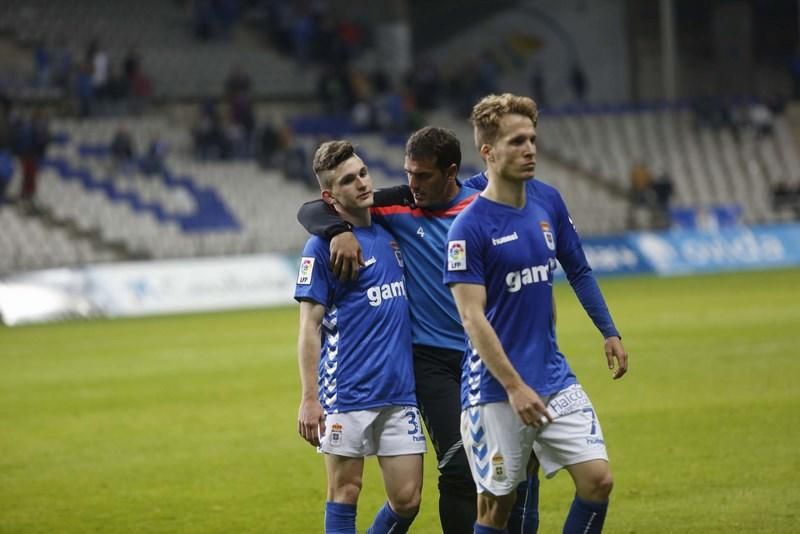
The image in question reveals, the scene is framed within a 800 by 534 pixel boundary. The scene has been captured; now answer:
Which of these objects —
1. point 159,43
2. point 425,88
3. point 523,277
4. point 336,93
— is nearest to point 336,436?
point 523,277

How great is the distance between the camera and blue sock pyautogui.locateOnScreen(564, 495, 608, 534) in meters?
5.80

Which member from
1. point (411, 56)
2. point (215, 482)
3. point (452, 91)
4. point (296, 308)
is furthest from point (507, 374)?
point (411, 56)

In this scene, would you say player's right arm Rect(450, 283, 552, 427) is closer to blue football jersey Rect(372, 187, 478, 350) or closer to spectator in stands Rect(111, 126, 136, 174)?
blue football jersey Rect(372, 187, 478, 350)

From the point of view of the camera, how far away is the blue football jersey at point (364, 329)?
259 inches

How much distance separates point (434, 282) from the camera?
684 cm

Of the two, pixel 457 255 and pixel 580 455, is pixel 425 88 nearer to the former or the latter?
pixel 457 255

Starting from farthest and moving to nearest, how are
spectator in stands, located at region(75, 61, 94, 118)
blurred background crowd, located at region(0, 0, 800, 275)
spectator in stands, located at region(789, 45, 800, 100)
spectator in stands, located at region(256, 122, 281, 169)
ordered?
spectator in stands, located at region(789, 45, 800, 100)
spectator in stands, located at region(256, 122, 281, 169)
spectator in stands, located at region(75, 61, 94, 118)
blurred background crowd, located at region(0, 0, 800, 275)

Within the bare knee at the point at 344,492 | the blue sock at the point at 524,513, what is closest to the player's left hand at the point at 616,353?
the blue sock at the point at 524,513

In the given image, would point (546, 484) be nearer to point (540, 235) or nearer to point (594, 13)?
point (540, 235)

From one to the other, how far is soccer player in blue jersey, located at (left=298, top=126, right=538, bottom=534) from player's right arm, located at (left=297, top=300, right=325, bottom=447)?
0.25m

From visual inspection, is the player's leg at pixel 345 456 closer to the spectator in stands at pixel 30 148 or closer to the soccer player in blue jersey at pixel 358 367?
the soccer player in blue jersey at pixel 358 367

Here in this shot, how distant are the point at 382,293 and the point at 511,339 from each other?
0.93m

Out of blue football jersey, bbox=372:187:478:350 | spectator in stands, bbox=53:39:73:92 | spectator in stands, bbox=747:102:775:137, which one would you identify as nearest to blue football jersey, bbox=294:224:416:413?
blue football jersey, bbox=372:187:478:350

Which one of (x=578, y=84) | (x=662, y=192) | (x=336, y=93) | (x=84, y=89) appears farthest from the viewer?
(x=578, y=84)
